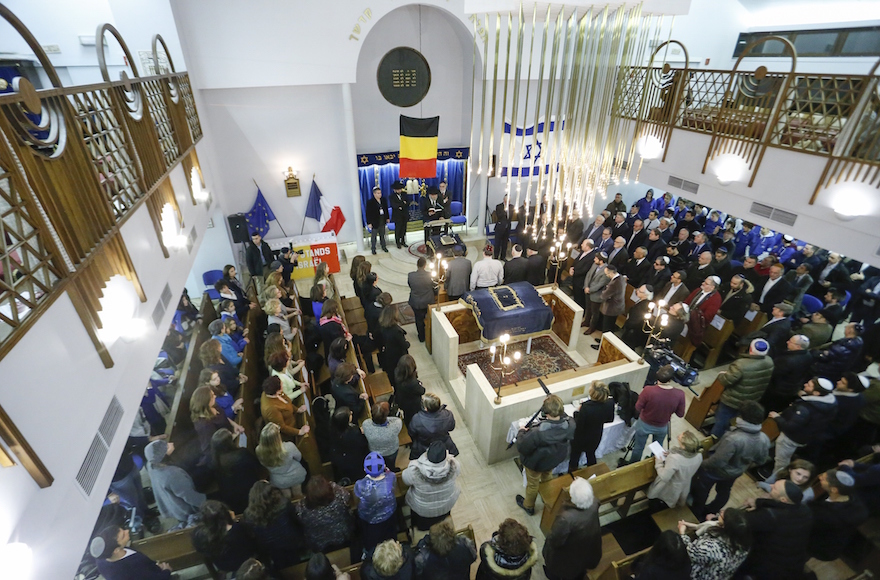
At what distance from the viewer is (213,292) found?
24.0 ft

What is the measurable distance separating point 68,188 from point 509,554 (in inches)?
143

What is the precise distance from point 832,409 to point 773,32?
928 cm

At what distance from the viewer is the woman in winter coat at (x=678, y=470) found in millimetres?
3639

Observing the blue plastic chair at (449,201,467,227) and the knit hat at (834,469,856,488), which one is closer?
the knit hat at (834,469,856,488)

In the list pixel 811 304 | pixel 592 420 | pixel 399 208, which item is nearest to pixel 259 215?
pixel 399 208

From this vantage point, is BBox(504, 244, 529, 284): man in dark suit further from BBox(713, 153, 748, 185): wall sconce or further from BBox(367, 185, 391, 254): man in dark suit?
BBox(367, 185, 391, 254): man in dark suit

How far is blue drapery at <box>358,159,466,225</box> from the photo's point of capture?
1023 cm

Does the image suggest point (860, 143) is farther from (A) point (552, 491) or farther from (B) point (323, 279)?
(B) point (323, 279)

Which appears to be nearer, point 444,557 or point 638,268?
point 444,557

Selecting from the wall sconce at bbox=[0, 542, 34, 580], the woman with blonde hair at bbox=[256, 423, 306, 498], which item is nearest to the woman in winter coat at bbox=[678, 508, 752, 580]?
the woman with blonde hair at bbox=[256, 423, 306, 498]

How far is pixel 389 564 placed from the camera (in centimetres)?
262

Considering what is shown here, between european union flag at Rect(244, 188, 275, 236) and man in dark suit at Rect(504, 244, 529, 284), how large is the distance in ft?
18.0

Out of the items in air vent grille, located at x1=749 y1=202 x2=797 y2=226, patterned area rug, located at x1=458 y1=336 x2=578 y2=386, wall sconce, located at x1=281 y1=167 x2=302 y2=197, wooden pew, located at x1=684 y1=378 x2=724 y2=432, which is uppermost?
air vent grille, located at x1=749 y1=202 x2=797 y2=226

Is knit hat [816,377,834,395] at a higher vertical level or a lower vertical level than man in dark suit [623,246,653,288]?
higher
